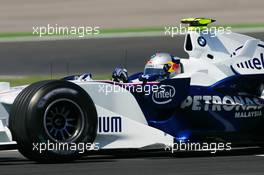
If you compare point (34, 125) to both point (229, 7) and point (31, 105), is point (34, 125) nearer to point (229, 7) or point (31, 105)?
point (31, 105)

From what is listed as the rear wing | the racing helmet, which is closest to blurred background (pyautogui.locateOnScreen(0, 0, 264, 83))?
the rear wing

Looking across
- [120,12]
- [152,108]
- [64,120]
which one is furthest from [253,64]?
[120,12]

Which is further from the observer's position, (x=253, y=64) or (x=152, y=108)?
(x=253, y=64)

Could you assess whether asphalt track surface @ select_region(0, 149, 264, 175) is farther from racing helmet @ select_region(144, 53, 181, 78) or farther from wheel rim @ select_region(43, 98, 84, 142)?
racing helmet @ select_region(144, 53, 181, 78)

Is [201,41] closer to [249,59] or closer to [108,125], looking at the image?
[249,59]

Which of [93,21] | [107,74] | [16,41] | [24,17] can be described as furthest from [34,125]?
[24,17]

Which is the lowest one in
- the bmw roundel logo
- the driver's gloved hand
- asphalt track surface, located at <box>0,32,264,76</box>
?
asphalt track surface, located at <box>0,32,264,76</box>

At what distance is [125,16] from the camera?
32.5 m

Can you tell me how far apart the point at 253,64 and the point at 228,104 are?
2.54 feet

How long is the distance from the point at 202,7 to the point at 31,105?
85.1ft

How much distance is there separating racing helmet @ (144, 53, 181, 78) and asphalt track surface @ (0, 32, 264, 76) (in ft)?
29.9

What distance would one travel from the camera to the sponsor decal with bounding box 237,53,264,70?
10.9m

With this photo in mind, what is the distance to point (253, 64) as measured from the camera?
10961 mm

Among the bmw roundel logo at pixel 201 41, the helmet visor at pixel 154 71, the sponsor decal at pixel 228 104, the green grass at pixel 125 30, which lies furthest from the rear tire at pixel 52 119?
the green grass at pixel 125 30
